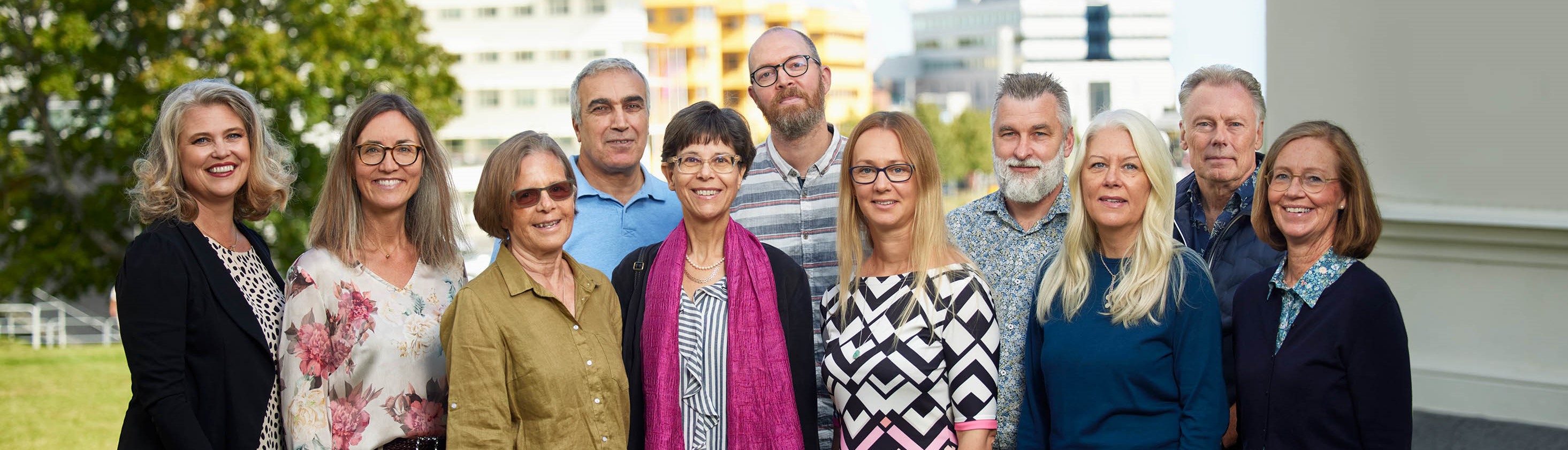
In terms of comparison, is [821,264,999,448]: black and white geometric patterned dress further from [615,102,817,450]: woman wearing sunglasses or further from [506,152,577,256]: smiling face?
[506,152,577,256]: smiling face

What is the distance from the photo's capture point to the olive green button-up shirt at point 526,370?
3094mm

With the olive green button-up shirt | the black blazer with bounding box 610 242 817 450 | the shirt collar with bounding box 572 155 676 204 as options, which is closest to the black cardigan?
the black blazer with bounding box 610 242 817 450

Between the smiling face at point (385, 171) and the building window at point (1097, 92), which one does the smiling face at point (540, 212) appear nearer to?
the smiling face at point (385, 171)

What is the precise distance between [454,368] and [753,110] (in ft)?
254

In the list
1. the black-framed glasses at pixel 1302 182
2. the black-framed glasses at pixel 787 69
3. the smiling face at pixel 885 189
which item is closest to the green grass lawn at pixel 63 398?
the black-framed glasses at pixel 787 69

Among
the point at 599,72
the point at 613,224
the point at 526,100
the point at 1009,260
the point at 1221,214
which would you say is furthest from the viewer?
the point at 526,100

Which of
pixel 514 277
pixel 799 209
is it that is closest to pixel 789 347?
pixel 514 277

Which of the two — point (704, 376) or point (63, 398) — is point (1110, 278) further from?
point (63, 398)

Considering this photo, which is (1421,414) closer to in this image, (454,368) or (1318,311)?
(1318,311)

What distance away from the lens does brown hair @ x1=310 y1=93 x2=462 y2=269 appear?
3400 millimetres

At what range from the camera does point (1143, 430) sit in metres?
3.10

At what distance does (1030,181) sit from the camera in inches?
152

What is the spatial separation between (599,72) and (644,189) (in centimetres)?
53

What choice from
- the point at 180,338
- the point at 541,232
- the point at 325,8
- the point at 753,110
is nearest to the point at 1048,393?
the point at 541,232
